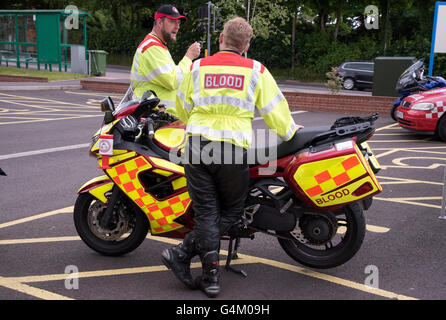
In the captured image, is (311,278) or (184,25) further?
Result: (184,25)

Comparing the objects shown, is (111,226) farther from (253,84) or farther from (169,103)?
(253,84)

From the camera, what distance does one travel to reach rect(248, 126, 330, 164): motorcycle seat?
381cm

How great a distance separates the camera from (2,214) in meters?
5.55

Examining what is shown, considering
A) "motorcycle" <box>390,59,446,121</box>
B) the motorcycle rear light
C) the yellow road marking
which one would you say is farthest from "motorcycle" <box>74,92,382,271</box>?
"motorcycle" <box>390,59,446,121</box>

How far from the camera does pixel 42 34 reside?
86.9ft

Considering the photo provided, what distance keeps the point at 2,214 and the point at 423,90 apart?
29.3ft

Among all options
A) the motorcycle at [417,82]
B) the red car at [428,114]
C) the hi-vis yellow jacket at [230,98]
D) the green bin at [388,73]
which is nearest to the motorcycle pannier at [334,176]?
the hi-vis yellow jacket at [230,98]

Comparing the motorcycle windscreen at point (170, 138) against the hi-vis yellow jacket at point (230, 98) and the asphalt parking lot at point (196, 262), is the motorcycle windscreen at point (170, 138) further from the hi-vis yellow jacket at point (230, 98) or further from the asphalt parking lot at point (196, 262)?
the asphalt parking lot at point (196, 262)

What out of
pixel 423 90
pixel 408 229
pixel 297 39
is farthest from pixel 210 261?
pixel 297 39

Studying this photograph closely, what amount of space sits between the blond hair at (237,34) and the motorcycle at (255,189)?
742mm

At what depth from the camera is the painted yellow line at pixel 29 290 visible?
3.67 meters

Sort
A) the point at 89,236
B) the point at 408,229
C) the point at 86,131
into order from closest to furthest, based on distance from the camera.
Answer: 1. the point at 89,236
2. the point at 408,229
3. the point at 86,131

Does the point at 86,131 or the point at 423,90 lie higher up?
the point at 423,90

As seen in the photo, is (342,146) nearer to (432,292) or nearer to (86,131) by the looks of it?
(432,292)
